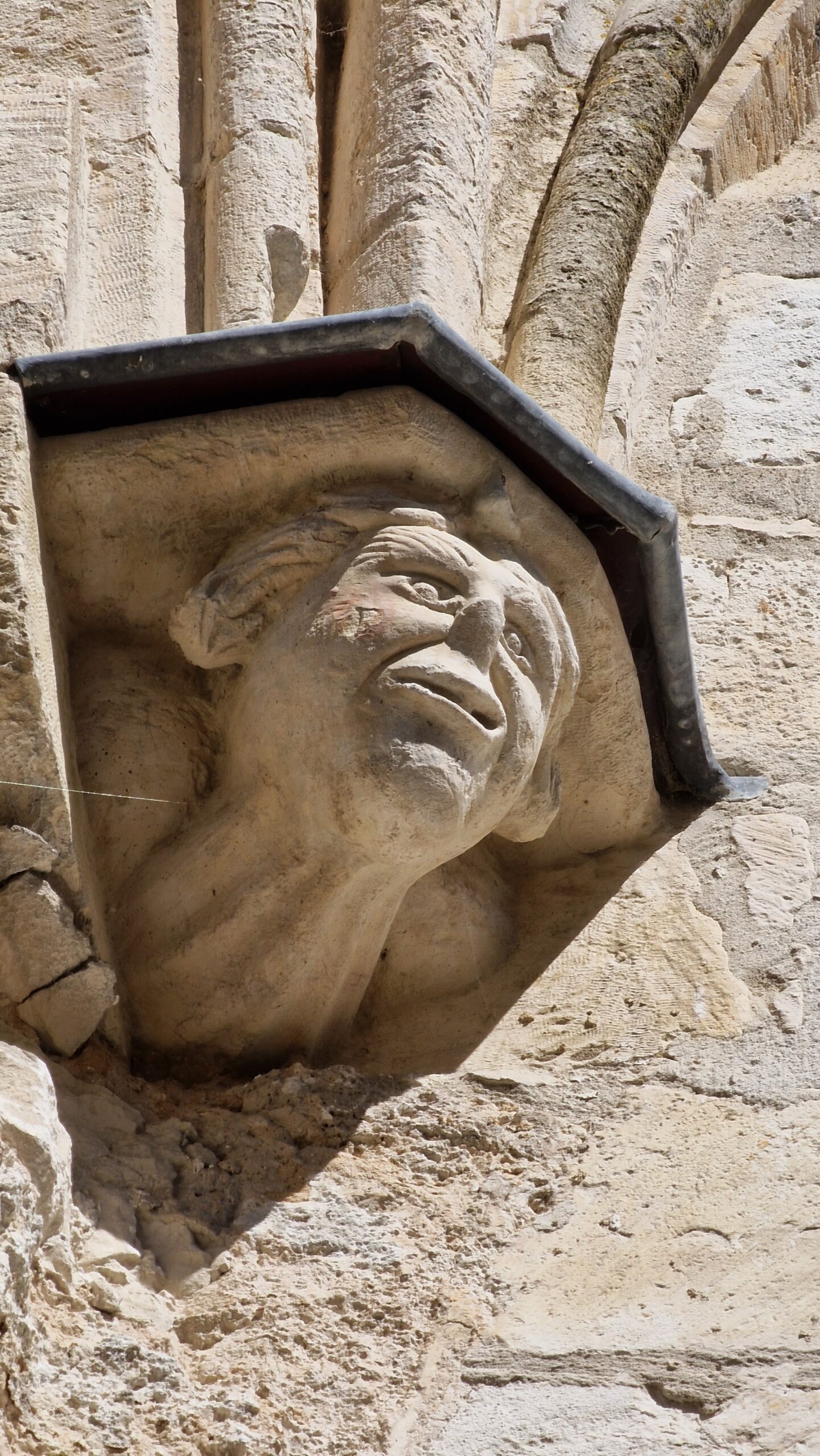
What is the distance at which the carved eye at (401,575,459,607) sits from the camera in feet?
7.10

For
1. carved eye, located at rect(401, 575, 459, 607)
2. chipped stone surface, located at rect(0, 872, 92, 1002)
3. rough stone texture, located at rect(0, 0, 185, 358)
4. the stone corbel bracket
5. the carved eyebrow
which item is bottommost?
chipped stone surface, located at rect(0, 872, 92, 1002)

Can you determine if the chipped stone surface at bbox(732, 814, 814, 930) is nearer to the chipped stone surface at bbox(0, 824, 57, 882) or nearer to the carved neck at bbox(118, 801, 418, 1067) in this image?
the carved neck at bbox(118, 801, 418, 1067)

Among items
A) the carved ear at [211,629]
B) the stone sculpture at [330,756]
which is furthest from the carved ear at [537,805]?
the carved ear at [211,629]

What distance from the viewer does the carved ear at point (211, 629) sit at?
228cm

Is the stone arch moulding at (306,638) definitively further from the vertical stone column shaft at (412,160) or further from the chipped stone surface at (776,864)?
the vertical stone column shaft at (412,160)

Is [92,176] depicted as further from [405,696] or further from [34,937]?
[34,937]

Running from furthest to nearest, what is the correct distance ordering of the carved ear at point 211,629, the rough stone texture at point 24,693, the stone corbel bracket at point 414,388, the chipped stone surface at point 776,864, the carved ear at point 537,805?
the chipped stone surface at point 776,864 < the carved ear at point 537,805 < the carved ear at point 211,629 < the stone corbel bracket at point 414,388 < the rough stone texture at point 24,693

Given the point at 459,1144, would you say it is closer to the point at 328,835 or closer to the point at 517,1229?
the point at 517,1229

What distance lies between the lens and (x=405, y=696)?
2084mm

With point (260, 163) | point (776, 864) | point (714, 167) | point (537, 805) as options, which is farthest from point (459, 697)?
point (714, 167)

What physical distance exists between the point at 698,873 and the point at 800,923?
0.18 m

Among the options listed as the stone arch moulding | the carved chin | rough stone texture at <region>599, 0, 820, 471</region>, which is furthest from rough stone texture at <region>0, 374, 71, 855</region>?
rough stone texture at <region>599, 0, 820, 471</region>

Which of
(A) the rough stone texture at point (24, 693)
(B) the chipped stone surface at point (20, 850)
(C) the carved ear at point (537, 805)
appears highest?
(C) the carved ear at point (537, 805)

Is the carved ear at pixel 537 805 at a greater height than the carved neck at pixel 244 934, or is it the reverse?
the carved ear at pixel 537 805
